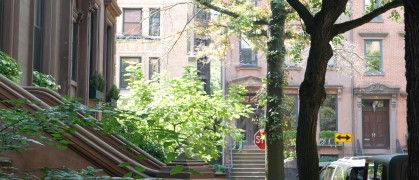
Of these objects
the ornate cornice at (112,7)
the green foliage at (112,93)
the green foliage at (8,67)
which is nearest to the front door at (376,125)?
the ornate cornice at (112,7)

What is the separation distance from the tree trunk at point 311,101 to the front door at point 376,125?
3337 cm

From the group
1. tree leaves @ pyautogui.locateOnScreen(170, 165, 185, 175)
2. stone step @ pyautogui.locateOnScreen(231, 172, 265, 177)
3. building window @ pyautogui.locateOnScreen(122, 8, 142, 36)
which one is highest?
building window @ pyautogui.locateOnScreen(122, 8, 142, 36)

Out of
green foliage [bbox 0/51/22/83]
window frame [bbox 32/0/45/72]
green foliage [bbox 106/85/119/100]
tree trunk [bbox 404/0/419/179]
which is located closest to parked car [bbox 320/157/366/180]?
green foliage [bbox 106/85/119/100]

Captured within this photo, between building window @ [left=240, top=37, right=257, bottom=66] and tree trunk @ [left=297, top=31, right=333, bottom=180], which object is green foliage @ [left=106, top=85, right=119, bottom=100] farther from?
building window @ [left=240, top=37, right=257, bottom=66]

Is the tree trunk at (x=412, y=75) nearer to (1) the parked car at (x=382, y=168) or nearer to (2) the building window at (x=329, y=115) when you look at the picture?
(1) the parked car at (x=382, y=168)

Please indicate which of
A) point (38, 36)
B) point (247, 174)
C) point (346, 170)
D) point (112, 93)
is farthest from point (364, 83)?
point (38, 36)

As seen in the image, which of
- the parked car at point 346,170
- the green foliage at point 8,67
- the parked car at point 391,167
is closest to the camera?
the green foliage at point 8,67

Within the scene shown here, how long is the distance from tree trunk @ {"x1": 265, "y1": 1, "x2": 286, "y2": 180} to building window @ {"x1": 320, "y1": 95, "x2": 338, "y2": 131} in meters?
23.2

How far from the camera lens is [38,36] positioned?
16.6m

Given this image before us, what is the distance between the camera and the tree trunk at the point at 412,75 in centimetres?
601

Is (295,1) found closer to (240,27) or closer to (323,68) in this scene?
(323,68)

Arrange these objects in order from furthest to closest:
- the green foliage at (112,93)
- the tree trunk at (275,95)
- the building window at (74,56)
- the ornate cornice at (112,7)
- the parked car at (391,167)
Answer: the green foliage at (112,93) < the ornate cornice at (112,7) < the tree trunk at (275,95) < the building window at (74,56) < the parked car at (391,167)

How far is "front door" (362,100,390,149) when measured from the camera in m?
45.4

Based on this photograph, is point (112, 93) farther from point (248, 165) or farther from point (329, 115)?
point (329, 115)
